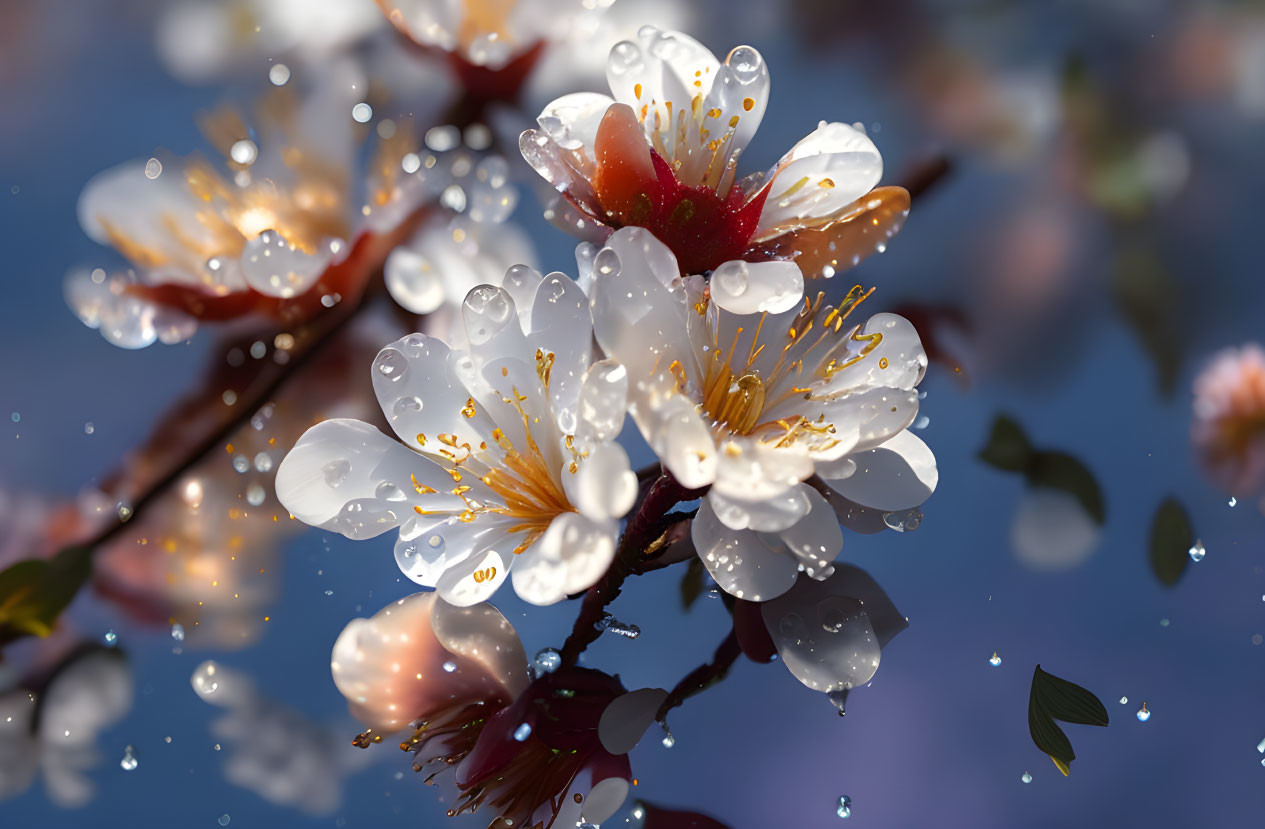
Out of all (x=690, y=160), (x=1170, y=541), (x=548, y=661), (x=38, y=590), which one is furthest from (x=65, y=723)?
(x=1170, y=541)

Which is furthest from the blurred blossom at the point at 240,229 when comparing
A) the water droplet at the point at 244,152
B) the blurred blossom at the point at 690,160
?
the blurred blossom at the point at 690,160

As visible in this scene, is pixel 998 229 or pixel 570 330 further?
pixel 998 229

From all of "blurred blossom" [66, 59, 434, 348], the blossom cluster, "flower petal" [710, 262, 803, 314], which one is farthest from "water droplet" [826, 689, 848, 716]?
"blurred blossom" [66, 59, 434, 348]

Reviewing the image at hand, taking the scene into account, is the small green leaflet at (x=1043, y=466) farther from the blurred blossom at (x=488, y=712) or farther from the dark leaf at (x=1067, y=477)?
the blurred blossom at (x=488, y=712)

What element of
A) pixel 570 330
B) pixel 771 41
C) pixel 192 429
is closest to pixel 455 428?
pixel 570 330

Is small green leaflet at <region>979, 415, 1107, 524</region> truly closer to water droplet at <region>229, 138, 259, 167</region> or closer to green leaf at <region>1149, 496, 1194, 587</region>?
green leaf at <region>1149, 496, 1194, 587</region>

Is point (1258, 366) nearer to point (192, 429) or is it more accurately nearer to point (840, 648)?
point (840, 648)

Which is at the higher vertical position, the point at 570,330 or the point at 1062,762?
the point at 570,330
